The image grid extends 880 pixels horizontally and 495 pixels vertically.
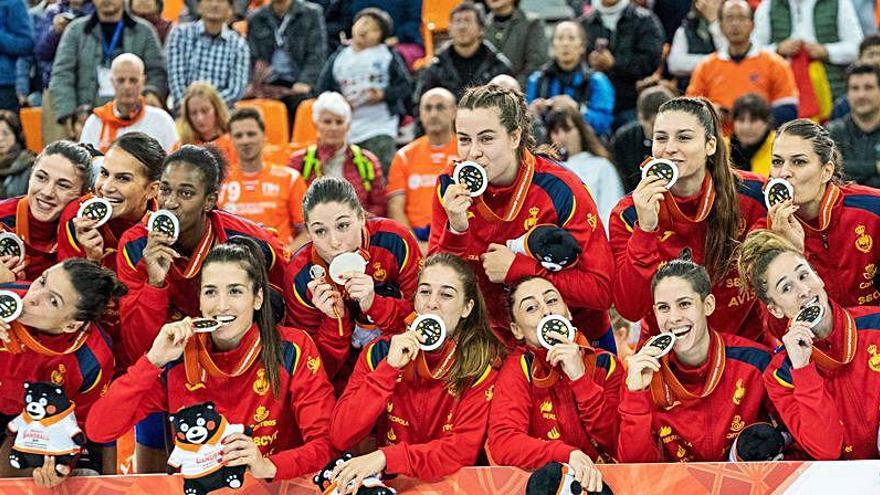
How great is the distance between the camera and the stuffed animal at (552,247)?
5395 millimetres

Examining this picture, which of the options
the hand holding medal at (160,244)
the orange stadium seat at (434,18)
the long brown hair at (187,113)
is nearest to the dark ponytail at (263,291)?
the hand holding medal at (160,244)

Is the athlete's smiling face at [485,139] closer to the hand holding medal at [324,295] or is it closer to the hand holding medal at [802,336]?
the hand holding medal at [324,295]

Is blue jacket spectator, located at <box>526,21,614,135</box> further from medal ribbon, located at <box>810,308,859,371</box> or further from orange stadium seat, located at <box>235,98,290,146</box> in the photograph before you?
medal ribbon, located at <box>810,308,859,371</box>

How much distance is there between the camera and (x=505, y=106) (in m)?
5.55

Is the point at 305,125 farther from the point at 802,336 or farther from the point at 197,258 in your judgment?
the point at 802,336

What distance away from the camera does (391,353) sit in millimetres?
→ 5094

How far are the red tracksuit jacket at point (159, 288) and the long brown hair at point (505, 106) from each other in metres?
1.10

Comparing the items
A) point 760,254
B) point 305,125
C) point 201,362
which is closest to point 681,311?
point 760,254

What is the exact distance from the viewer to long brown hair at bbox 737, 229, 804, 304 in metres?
5.09

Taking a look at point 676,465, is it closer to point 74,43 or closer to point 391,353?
point 391,353

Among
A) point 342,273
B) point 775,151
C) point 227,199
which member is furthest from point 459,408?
point 227,199

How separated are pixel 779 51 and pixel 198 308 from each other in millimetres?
6067

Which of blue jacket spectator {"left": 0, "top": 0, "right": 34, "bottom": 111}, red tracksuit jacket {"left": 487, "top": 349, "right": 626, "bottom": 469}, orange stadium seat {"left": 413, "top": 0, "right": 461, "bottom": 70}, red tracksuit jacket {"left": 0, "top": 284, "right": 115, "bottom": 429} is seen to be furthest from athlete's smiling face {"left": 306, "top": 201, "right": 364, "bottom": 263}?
orange stadium seat {"left": 413, "top": 0, "right": 461, "bottom": 70}

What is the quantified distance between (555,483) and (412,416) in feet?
2.68
